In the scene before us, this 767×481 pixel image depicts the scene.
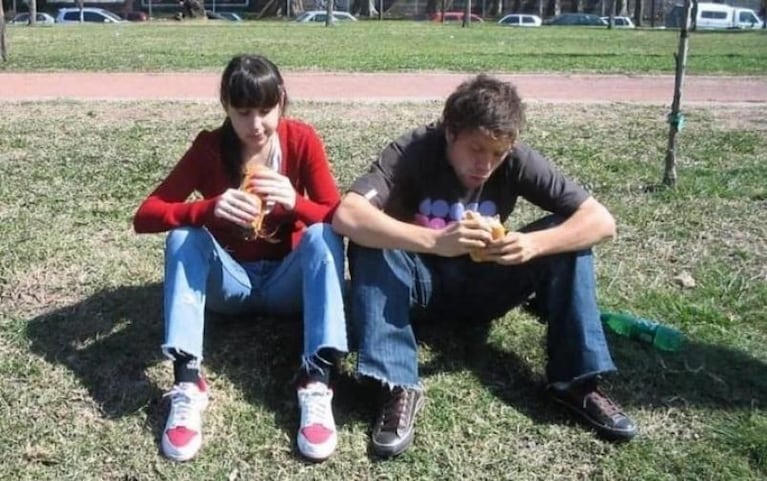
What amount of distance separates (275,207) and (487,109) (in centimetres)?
76

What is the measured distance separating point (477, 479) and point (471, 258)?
67cm

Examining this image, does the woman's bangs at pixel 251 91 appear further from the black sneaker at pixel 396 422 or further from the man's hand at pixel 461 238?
the black sneaker at pixel 396 422

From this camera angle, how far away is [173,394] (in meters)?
2.98

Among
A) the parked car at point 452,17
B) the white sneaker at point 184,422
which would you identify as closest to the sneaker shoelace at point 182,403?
the white sneaker at point 184,422

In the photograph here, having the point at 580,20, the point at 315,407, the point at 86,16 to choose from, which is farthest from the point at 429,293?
the point at 580,20

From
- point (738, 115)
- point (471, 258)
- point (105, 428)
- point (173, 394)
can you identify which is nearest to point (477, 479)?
point (471, 258)

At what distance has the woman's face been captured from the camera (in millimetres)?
3051

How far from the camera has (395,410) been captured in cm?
295

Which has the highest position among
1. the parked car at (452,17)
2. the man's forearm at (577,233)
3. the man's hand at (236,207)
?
the man's hand at (236,207)

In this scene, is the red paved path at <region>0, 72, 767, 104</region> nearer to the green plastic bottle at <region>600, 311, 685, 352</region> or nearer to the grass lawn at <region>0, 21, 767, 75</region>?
the grass lawn at <region>0, 21, 767, 75</region>

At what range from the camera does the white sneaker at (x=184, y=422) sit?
2869mm

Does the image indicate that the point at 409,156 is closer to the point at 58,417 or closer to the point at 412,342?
the point at 412,342

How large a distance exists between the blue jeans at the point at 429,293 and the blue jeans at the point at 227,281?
7 cm

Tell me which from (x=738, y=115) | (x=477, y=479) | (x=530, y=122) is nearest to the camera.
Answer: (x=477, y=479)
